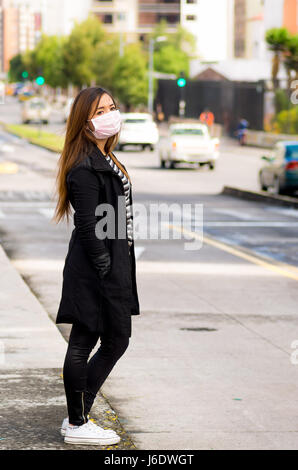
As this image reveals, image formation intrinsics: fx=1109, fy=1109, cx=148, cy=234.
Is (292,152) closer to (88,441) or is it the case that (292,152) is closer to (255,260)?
(255,260)

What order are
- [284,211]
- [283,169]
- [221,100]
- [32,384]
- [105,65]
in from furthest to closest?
[105,65]
[221,100]
[283,169]
[284,211]
[32,384]

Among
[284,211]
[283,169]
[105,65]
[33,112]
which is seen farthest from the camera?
[105,65]

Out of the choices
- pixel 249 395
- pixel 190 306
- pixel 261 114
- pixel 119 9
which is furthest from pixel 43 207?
pixel 119 9

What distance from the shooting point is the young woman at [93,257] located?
5621 mm

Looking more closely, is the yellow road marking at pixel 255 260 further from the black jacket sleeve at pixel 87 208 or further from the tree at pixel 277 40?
the tree at pixel 277 40

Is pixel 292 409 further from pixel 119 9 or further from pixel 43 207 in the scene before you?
pixel 119 9

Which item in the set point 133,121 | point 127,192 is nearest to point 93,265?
point 127,192

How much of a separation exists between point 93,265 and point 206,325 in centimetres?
443

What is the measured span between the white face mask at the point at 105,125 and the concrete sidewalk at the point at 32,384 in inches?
63.7

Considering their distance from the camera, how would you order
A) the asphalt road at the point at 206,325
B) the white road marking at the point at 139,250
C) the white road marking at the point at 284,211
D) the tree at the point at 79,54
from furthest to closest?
the tree at the point at 79,54 → the white road marking at the point at 284,211 → the white road marking at the point at 139,250 → the asphalt road at the point at 206,325

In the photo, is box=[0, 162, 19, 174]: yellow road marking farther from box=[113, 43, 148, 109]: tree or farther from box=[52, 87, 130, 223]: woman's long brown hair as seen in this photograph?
box=[113, 43, 148, 109]: tree

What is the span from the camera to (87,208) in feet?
18.4

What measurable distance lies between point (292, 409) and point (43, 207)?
1702 cm

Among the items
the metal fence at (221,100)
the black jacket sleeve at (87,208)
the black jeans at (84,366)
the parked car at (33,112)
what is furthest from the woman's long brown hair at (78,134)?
the parked car at (33,112)
